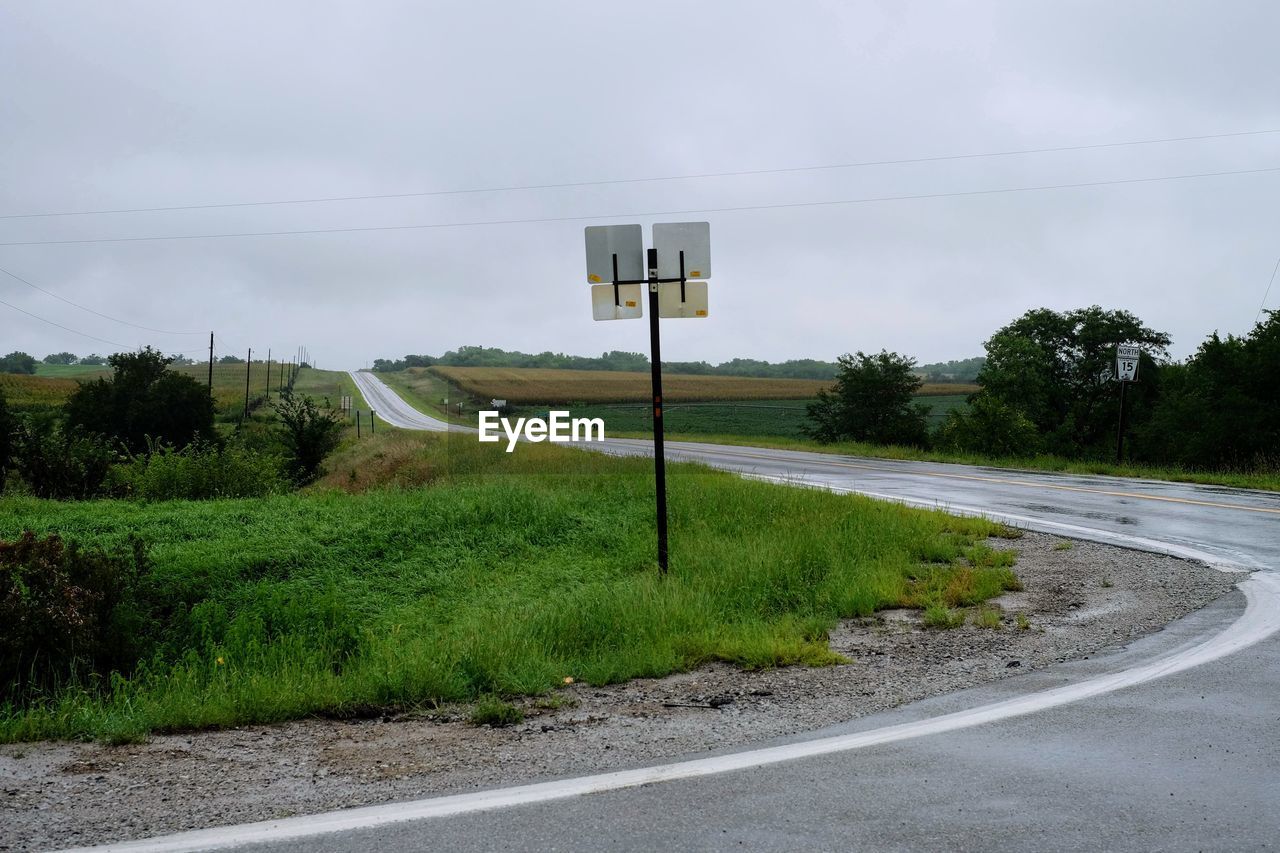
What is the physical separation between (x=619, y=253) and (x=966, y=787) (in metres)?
6.27

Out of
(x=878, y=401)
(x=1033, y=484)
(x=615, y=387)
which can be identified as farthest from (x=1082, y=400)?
(x=615, y=387)

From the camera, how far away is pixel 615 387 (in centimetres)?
8162

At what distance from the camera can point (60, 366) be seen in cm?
13938

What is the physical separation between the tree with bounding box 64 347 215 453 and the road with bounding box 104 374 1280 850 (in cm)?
5075

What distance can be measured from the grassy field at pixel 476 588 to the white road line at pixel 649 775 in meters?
1.54

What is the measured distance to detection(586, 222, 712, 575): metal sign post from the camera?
30.4 feet

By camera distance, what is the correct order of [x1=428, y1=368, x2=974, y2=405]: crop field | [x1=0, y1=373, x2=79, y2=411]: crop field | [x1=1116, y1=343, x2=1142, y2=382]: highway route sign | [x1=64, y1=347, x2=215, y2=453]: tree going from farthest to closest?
[x1=428, y1=368, x2=974, y2=405]: crop field < [x1=0, y1=373, x2=79, y2=411]: crop field < [x1=64, y1=347, x2=215, y2=453]: tree < [x1=1116, y1=343, x2=1142, y2=382]: highway route sign

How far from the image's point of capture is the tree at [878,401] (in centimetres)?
4416

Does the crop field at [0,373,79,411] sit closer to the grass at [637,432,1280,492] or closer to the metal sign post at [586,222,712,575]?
the grass at [637,432,1280,492]

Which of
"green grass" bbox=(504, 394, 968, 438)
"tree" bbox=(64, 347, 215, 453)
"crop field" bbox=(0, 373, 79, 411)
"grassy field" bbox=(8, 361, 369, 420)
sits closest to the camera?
"tree" bbox=(64, 347, 215, 453)

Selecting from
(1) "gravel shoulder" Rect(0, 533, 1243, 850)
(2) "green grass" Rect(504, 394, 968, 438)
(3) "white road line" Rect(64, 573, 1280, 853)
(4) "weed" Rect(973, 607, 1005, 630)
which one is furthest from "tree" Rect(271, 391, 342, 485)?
(3) "white road line" Rect(64, 573, 1280, 853)

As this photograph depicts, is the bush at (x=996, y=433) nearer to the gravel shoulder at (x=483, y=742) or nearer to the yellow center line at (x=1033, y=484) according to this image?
the yellow center line at (x=1033, y=484)

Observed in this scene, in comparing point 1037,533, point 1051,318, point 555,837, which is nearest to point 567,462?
point 1037,533

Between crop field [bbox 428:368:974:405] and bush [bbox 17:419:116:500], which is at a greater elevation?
crop field [bbox 428:368:974:405]
